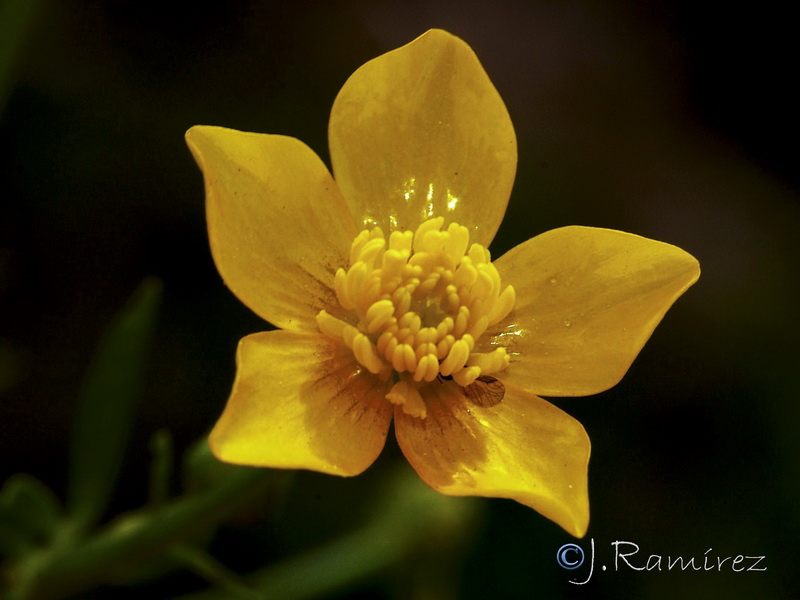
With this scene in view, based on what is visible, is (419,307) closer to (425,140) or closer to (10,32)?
(425,140)

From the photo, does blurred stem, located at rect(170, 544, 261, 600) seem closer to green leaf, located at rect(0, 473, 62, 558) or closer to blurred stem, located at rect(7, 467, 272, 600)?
blurred stem, located at rect(7, 467, 272, 600)

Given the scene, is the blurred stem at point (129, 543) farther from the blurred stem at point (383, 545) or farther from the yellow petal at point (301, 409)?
the blurred stem at point (383, 545)

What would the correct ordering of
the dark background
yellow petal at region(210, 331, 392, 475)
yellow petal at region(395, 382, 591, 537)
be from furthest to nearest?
the dark background < yellow petal at region(395, 382, 591, 537) < yellow petal at region(210, 331, 392, 475)

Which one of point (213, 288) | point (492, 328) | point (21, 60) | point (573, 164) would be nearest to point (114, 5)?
point (21, 60)

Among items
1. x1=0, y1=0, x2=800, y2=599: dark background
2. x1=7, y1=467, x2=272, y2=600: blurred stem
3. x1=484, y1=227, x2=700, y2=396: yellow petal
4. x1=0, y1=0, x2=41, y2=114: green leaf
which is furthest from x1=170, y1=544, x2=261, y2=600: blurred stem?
x1=0, y1=0, x2=41, y2=114: green leaf

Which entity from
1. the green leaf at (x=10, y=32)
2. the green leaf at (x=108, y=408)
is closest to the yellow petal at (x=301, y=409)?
the green leaf at (x=108, y=408)

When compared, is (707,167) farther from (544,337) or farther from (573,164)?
(544,337)
